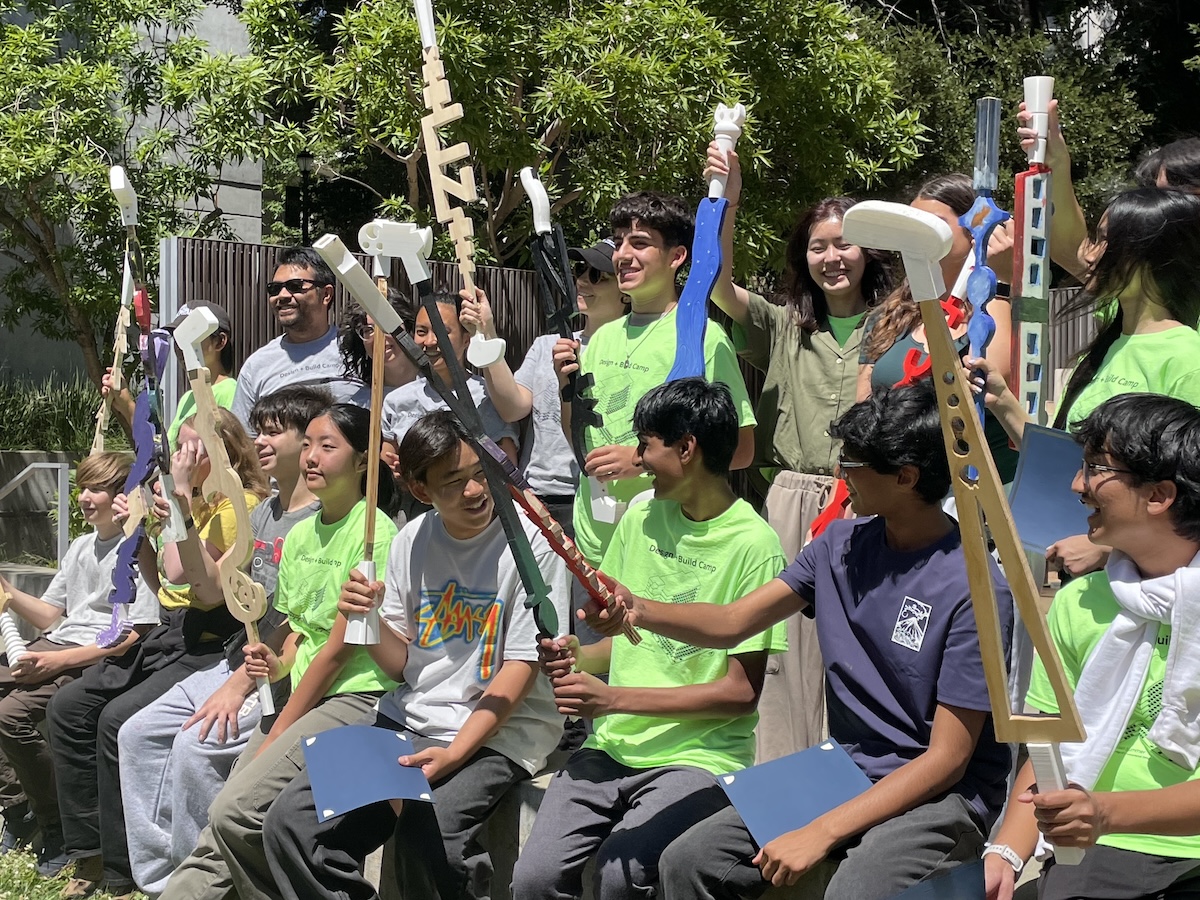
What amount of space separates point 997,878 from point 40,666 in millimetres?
3637

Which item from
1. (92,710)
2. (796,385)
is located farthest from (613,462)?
(92,710)

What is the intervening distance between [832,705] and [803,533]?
1055 millimetres

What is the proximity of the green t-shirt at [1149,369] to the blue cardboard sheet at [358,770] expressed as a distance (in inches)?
66.7

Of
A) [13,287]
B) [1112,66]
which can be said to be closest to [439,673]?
[13,287]

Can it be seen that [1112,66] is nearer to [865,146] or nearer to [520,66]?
[865,146]

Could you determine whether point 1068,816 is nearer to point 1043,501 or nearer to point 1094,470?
point 1094,470

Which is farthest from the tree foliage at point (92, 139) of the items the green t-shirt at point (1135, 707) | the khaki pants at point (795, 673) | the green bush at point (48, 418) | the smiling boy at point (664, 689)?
the green t-shirt at point (1135, 707)

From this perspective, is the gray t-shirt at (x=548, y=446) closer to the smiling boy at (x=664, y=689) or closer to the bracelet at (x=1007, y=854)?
the smiling boy at (x=664, y=689)

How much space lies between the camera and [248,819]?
3.51 meters

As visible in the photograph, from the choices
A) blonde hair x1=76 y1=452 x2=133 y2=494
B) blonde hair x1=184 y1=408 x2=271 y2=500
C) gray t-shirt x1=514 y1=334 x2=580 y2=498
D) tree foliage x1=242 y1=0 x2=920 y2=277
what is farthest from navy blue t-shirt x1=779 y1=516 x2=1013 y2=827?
tree foliage x1=242 y1=0 x2=920 y2=277

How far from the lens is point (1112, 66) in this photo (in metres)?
13.1

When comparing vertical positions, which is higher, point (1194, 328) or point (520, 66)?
point (520, 66)

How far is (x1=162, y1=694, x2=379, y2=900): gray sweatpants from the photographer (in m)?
3.52

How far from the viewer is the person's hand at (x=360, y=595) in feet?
11.3
